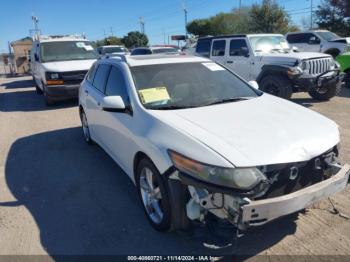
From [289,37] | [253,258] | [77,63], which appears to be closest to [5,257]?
[253,258]

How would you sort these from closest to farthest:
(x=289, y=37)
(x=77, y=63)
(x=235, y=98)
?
1. (x=235, y=98)
2. (x=77, y=63)
3. (x=289, y=37)

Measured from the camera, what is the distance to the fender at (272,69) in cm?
841

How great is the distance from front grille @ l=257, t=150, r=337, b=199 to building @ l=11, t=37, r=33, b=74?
25066mm

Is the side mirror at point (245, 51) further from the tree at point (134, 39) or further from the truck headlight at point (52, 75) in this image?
the tree at point (134, 39)

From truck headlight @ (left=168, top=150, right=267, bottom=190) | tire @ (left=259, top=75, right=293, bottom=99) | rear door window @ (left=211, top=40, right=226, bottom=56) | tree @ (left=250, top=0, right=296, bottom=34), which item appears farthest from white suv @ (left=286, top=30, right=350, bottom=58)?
tree @ (left=250, top=0, right=296, bottom=34)

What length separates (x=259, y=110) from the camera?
3496 mm

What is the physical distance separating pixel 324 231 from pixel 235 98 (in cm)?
166

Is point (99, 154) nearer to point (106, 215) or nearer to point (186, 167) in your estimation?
point (106, 215)

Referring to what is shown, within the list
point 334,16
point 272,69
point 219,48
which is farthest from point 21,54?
point 334,16

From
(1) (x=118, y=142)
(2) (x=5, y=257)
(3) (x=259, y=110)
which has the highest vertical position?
(3) (x=259, y=110)

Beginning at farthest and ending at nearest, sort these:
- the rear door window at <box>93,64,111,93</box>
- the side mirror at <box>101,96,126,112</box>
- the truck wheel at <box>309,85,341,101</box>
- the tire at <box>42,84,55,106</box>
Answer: the tire at <box>42,84,55,106</box>, the truck wheel at <box>309,85,341,101</box>, the rear door window at <box>93,64,111,93</box>, the side mirror at <box>101,96,126,112</box>

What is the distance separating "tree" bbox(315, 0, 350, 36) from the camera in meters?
33.8

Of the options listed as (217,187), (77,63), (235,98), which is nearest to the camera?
(217,187)

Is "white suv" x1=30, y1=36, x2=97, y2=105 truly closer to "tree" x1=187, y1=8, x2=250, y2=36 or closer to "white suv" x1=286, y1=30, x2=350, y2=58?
"white suv" x1=286, y1=30, x2=350, y2=58
